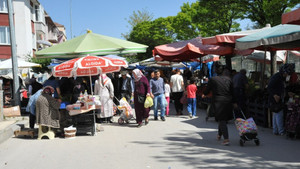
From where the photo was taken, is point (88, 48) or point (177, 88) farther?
point (177, 88)

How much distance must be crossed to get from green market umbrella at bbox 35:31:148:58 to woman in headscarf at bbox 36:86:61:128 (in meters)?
2.04

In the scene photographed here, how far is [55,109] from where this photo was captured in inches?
370

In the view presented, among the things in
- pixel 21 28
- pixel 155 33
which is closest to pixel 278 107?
Answer: pixel 21 28

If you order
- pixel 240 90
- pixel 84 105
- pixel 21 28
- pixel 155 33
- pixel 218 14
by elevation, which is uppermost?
pixel 155 33

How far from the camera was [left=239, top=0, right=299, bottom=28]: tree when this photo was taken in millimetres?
22689

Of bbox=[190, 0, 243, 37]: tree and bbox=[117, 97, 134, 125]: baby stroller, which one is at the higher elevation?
bbox=[190, 0, 243, 37]: tree

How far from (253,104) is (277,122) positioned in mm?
2308

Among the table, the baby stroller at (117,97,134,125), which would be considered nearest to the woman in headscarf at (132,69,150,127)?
the baby stroller at (117,97,134,125)

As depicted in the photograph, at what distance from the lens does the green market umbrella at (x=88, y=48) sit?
Answer: 11109 mm

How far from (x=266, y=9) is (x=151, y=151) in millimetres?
18911

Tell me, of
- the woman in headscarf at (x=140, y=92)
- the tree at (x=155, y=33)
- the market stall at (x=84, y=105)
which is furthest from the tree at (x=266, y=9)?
the tree at (x=155, y=33)

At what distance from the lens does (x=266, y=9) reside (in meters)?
23.0

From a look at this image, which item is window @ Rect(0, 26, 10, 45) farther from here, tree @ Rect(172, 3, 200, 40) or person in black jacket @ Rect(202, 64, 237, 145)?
person in black jacket @ Rect(202, 64, 237, 145)

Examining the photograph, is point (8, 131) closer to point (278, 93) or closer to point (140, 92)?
point (140, 92)
